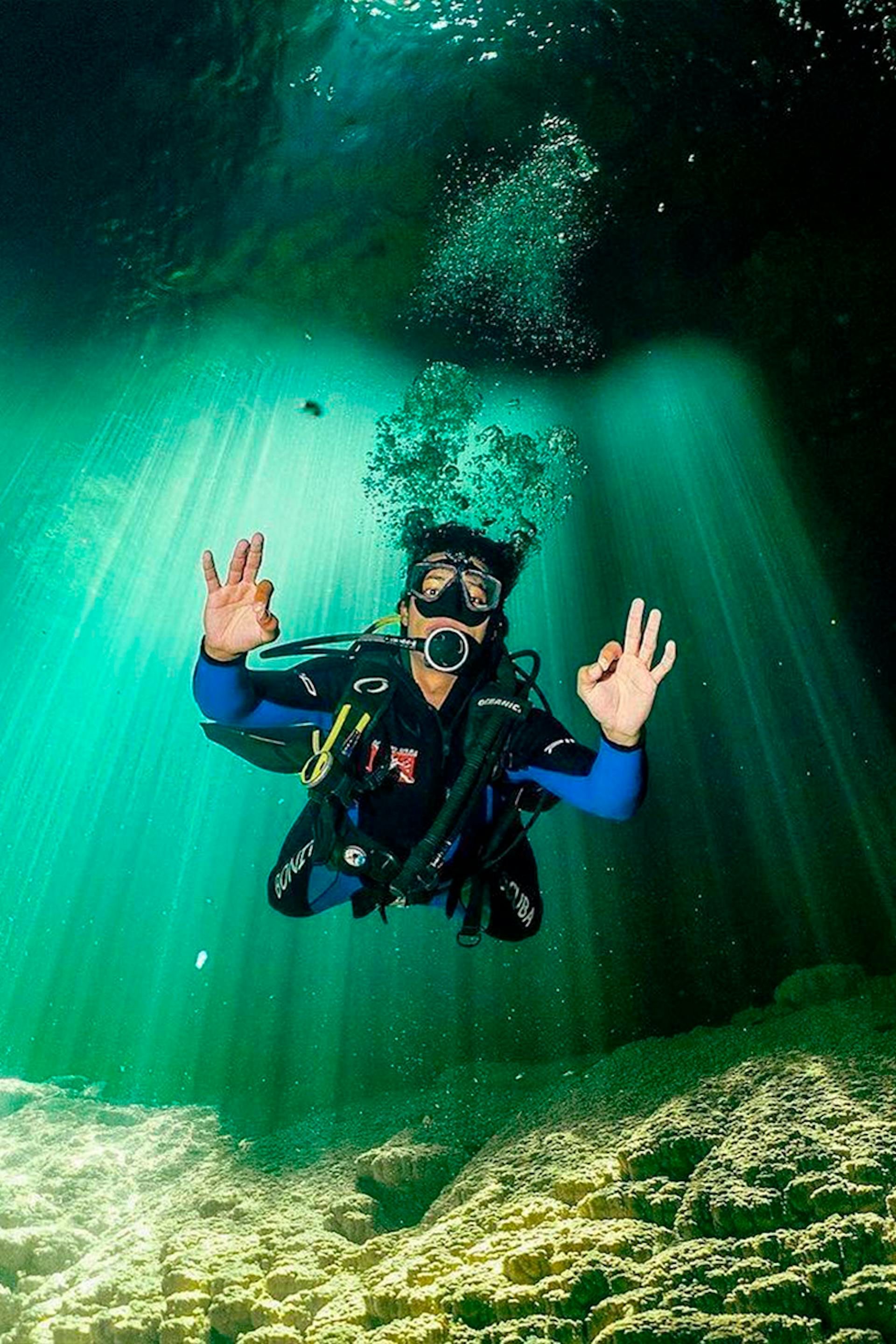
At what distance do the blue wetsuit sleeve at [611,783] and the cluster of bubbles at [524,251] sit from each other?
5924 millimetres

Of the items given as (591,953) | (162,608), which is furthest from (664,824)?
(162,608)

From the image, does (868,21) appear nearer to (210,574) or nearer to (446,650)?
(446,650)

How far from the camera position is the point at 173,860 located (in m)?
39.2

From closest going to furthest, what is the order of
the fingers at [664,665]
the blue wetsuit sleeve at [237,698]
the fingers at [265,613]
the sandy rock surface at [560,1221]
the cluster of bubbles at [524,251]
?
1. the sandy rock surface at [560,1221]
2. the fingers at [664,665]
3. the fingers at [265,613]
4. the blue wetsuit sleeve at [237,698]
5. the cluster of bubbles at [524,251]

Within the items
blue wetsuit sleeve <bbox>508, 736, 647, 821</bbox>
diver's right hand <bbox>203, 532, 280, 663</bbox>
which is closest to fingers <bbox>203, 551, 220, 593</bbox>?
diver's right hand <bbox>203, 532, 280, 663</bbox>

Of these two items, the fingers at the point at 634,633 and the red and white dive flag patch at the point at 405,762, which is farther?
the red and white dive flag patch at the point at 405,762

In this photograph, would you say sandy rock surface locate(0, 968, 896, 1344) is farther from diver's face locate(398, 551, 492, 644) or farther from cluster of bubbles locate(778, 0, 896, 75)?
cluster of bubbles locate(778, 0, 896, 75)

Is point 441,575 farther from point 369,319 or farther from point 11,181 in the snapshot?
point 11,181

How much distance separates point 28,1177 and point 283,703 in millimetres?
5367

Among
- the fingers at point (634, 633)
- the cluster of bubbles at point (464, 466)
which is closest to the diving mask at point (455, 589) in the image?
the fingers at point (634, 633)

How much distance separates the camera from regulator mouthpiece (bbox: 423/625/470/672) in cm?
420

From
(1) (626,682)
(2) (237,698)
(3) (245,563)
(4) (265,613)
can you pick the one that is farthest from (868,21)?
(2) (237,698)

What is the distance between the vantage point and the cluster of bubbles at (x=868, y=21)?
5438 mm

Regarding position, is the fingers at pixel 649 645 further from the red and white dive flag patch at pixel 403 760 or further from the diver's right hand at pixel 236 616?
the diver's right hand at pixel 236 616
